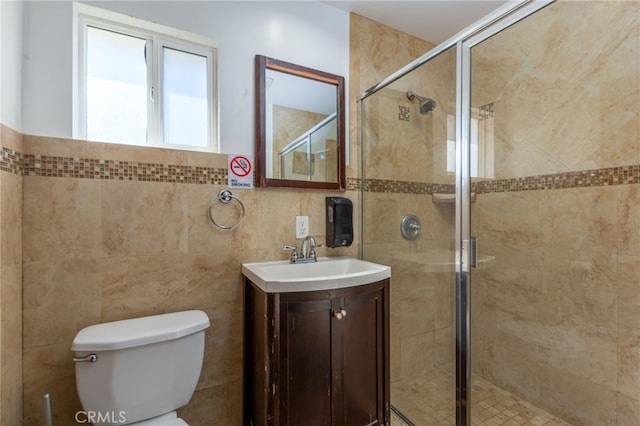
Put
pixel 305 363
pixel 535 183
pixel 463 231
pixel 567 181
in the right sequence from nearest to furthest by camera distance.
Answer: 1. pixel 305 363
2. pixel 463 231
3. pixel 567 181
4. pixel 535 183

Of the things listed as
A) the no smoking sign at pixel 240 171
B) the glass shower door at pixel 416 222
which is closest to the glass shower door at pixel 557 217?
the glass shower door at pixel 416 222

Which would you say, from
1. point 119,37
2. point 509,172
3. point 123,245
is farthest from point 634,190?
point 119,37

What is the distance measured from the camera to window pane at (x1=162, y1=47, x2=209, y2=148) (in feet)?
4.88

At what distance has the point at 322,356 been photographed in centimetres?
120

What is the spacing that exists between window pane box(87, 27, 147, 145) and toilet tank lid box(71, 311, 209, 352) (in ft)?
2.84

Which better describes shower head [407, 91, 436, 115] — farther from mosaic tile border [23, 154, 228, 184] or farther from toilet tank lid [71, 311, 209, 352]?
toilet tank lid [71, 311, 209, 352]

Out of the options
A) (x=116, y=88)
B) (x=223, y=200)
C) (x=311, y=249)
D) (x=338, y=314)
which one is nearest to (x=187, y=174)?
(x=223, y=200)

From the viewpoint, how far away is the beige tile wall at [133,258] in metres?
1.17

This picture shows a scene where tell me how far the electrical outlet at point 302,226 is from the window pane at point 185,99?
2.23ft

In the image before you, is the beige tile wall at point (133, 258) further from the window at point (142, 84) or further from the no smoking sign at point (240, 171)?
the window at point (142, 84)

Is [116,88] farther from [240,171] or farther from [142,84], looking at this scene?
[240,171]

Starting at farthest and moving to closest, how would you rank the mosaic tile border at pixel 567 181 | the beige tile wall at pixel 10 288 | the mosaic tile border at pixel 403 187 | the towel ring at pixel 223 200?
the mosaic tile border at pixel 403 187 → the towel ring at pixel 223 200 → the mosaic tile border at pixel 567 181 → the beige tile wall at pixel 10 288

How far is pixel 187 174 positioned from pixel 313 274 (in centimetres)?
85

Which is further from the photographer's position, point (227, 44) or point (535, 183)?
point (535, 183)
